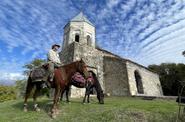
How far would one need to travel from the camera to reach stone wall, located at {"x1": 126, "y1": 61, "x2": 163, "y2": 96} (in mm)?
21922

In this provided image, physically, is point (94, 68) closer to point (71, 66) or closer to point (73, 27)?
point (73, 27)

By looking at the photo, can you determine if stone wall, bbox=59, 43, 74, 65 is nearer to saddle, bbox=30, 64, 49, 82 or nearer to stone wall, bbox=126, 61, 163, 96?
stone wall, bbox=126, 61, 163, 96

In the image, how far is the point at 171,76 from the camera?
137 feet

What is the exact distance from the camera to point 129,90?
21.0 m

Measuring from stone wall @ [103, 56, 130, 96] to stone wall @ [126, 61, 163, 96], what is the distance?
0.64 meters

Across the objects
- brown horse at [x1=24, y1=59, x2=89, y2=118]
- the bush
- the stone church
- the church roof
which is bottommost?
brown horse at [x1=24, y1=59, x2=89, y2=118]

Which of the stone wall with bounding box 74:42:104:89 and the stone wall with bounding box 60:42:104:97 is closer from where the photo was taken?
the stone wall with bounding box 60:42:104:97

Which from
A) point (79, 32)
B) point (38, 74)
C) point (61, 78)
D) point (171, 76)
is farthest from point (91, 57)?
point (171, 76)

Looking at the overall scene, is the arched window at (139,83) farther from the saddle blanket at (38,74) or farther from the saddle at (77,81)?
the saddle blanket at (38,74)

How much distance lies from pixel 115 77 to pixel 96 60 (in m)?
3.25

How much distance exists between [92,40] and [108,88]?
6.55 metres

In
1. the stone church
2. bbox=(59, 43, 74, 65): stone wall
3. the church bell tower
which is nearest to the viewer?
bbox=(59, 43, 74, 65): stone wall

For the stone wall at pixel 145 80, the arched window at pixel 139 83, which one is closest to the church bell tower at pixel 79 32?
the stone wall at pixel 145 80

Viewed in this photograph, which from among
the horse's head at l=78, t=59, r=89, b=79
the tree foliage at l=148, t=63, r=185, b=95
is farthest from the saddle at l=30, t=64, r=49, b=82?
the tree foliage at l=148, t=63, r=185, b=95
